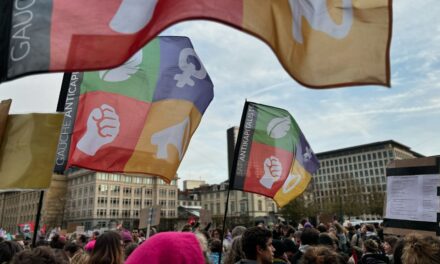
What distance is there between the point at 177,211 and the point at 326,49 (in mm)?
123062

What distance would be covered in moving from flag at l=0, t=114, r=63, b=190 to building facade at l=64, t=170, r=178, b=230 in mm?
101233

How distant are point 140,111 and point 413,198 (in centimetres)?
466

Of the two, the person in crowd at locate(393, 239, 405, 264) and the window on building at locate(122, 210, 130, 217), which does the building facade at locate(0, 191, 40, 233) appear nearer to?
the window on building at locate(122, 210, 130, 217)

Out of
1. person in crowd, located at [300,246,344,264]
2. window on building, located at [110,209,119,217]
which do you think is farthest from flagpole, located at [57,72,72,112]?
window on building, located at [110,209,119,217]

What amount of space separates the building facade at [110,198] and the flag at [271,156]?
321ft

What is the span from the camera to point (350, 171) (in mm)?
130125

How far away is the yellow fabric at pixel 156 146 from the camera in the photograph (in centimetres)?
627

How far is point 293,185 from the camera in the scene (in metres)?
8.90

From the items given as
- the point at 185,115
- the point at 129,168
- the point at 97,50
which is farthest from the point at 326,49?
the point at 129,168

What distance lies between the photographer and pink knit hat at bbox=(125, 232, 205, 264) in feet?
6.52

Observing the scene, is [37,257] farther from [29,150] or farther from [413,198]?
[413,198]

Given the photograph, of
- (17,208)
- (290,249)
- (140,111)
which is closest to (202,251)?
(140,111)

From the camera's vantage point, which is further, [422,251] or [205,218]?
[205,218]

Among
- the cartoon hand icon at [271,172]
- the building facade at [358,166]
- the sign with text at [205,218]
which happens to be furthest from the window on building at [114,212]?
the cartoon hand icon at [271,172]
